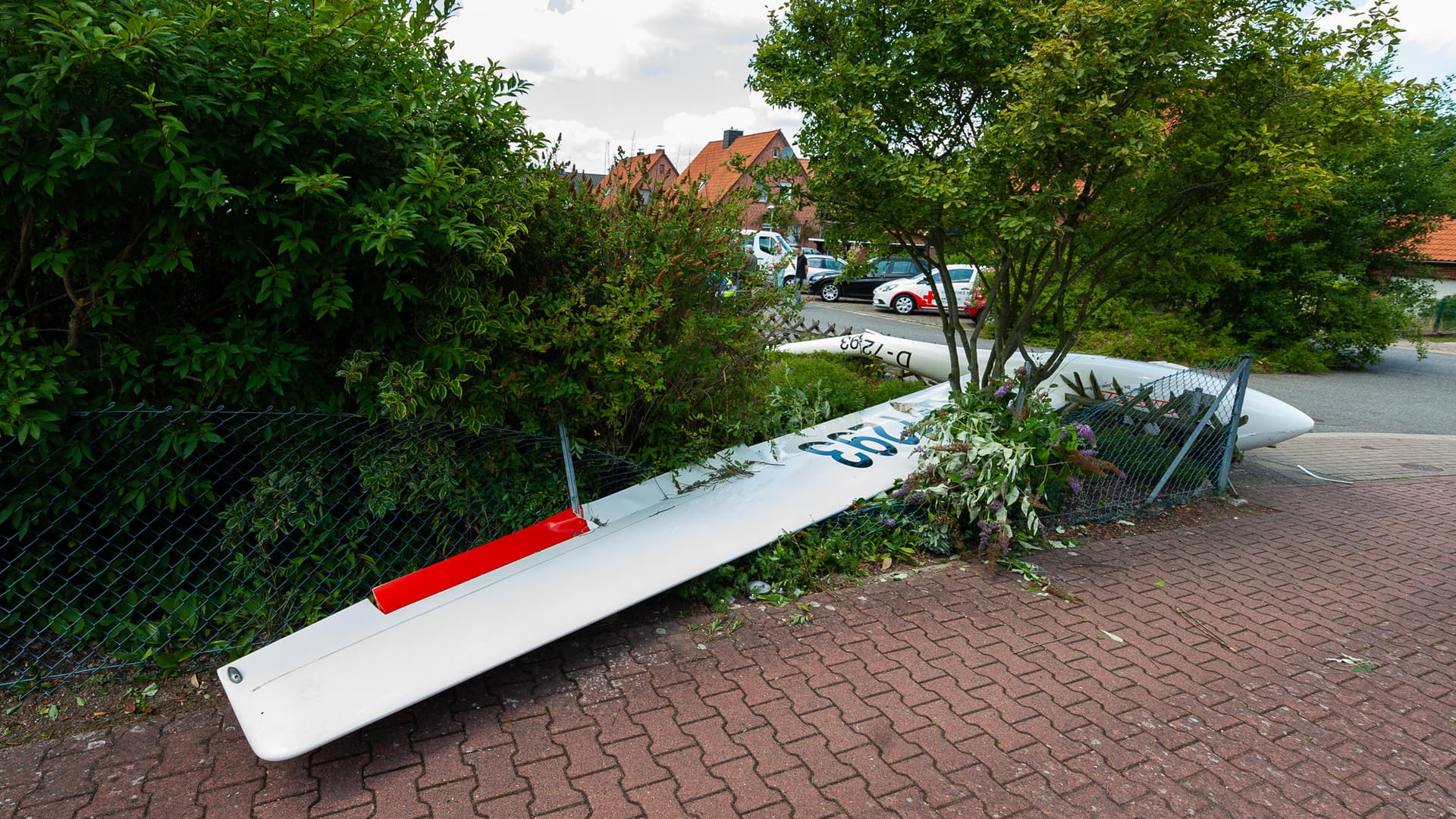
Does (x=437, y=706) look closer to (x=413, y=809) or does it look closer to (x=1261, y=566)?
(x=413, y=809)

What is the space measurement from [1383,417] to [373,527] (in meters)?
13.2

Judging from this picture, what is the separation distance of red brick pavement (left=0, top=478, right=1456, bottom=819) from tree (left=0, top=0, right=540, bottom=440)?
4.56 feet

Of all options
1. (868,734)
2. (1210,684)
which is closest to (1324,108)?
(1210,684)

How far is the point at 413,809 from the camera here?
248 centimetres

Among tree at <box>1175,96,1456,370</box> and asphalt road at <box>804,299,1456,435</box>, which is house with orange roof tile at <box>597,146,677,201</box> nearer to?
asphalt road at <box>804,299,1456,435</box>

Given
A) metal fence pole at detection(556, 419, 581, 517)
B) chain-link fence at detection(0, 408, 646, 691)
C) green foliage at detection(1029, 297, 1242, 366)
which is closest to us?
chain-link fence at detection(0, 408, 646, 691)

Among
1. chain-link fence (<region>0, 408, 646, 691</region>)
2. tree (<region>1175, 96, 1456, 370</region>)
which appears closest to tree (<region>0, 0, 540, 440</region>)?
chain-link fence (<region>0, 408, 646, 691</region>)

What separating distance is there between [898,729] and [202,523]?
306 cm

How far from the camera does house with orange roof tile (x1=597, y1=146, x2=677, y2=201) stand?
4247 mm

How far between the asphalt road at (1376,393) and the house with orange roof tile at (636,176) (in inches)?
271

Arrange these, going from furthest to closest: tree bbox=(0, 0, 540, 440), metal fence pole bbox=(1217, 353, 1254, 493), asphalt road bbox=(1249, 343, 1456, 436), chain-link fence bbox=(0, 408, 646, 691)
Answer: asphalt road bbox=(1249, 343, 1456, 436) → metal fence pole bbox=(1217, 353, 1254, 493) → chain-link fence bbox=(0, 408, 646, 691) → tree bbox=(0, 0, 540, 440)

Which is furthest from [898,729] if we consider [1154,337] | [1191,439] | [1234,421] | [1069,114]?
[1154,337]

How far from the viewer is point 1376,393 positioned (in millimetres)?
12992

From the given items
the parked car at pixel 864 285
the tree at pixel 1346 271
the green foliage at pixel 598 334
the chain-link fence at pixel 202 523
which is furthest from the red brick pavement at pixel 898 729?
the parked car at pixel 864 285
